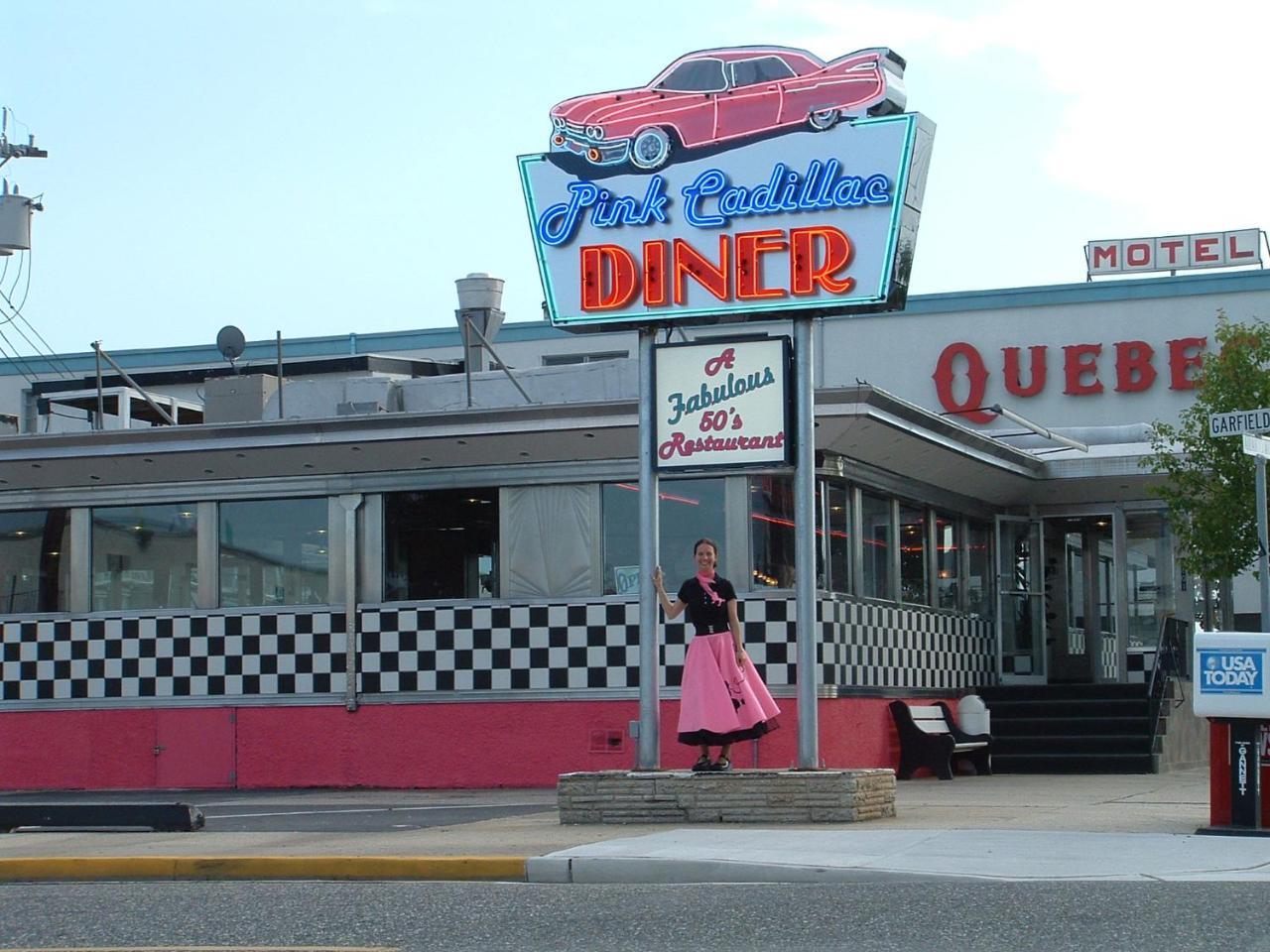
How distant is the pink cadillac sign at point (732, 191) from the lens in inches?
513

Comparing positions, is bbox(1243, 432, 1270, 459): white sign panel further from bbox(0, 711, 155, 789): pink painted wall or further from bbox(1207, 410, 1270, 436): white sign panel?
bbox(0, 711, 155, 789): pink painted wall

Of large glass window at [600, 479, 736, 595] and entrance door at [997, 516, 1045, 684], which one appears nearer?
large glass window at [600, 479, 736, 595]

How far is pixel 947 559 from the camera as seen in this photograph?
2083 centimetres

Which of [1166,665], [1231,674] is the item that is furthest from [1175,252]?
[1231,674]

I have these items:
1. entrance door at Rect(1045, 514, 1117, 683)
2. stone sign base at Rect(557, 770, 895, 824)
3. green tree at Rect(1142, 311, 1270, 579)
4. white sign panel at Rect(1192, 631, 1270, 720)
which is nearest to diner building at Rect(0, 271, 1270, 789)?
green tree at Rect(1142, 311, 1270, 579)

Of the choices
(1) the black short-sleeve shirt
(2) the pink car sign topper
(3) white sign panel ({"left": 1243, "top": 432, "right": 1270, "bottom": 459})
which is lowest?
(1) the black short-sleeve shirt

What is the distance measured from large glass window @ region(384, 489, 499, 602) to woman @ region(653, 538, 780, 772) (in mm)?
5135

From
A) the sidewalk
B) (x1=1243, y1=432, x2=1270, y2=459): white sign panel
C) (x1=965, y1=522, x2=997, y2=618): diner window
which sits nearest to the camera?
the sidewalk

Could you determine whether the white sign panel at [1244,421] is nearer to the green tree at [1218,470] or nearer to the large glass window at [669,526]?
the large glass window at [669,526]

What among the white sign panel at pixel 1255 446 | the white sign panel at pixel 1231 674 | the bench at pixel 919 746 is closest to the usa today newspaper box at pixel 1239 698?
the white sign panel at pixel 1231 674

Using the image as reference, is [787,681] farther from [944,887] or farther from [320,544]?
[944,887]

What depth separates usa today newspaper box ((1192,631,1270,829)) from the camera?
1109 centimetres

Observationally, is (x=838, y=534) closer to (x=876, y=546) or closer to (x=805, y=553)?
(x=876, y=546)

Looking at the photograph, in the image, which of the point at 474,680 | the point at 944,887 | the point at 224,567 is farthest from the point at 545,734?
the point at 944,887
